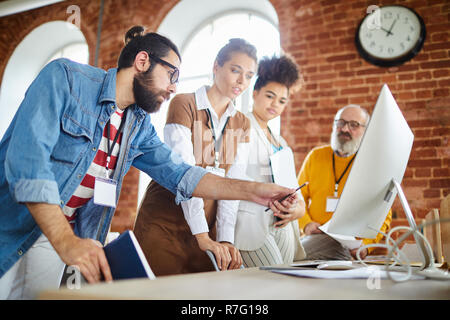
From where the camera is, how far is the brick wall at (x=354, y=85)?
117 inches

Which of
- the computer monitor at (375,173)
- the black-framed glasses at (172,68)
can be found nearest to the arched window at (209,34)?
the black-framed glasses at (172,68)

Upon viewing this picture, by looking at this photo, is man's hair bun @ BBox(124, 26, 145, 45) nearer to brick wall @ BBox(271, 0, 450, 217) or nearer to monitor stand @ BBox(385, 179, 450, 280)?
monitor stand @ BBox(385, 179, 450, 280)

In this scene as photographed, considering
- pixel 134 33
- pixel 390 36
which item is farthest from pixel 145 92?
pixel 390 36

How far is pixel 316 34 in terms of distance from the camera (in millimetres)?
3500

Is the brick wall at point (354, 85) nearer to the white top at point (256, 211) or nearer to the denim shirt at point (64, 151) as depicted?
the white top at point (256, 211)

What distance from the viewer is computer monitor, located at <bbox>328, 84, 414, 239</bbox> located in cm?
85

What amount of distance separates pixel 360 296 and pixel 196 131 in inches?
47.4

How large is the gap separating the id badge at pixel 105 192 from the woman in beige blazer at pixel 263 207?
1.82 ft

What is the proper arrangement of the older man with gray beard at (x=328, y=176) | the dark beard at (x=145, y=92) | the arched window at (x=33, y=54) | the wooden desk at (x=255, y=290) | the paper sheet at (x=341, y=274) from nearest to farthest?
the wooden desk at (x=255, y=290) < the paper sheet at (x=341, y=274) < the dark beard at (x=145, y=92) < the older man with gray beard at (x=328, y=176) < the arched window at (x=33, y=54)

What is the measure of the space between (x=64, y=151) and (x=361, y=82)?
2.86m

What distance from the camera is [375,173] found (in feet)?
2.95
